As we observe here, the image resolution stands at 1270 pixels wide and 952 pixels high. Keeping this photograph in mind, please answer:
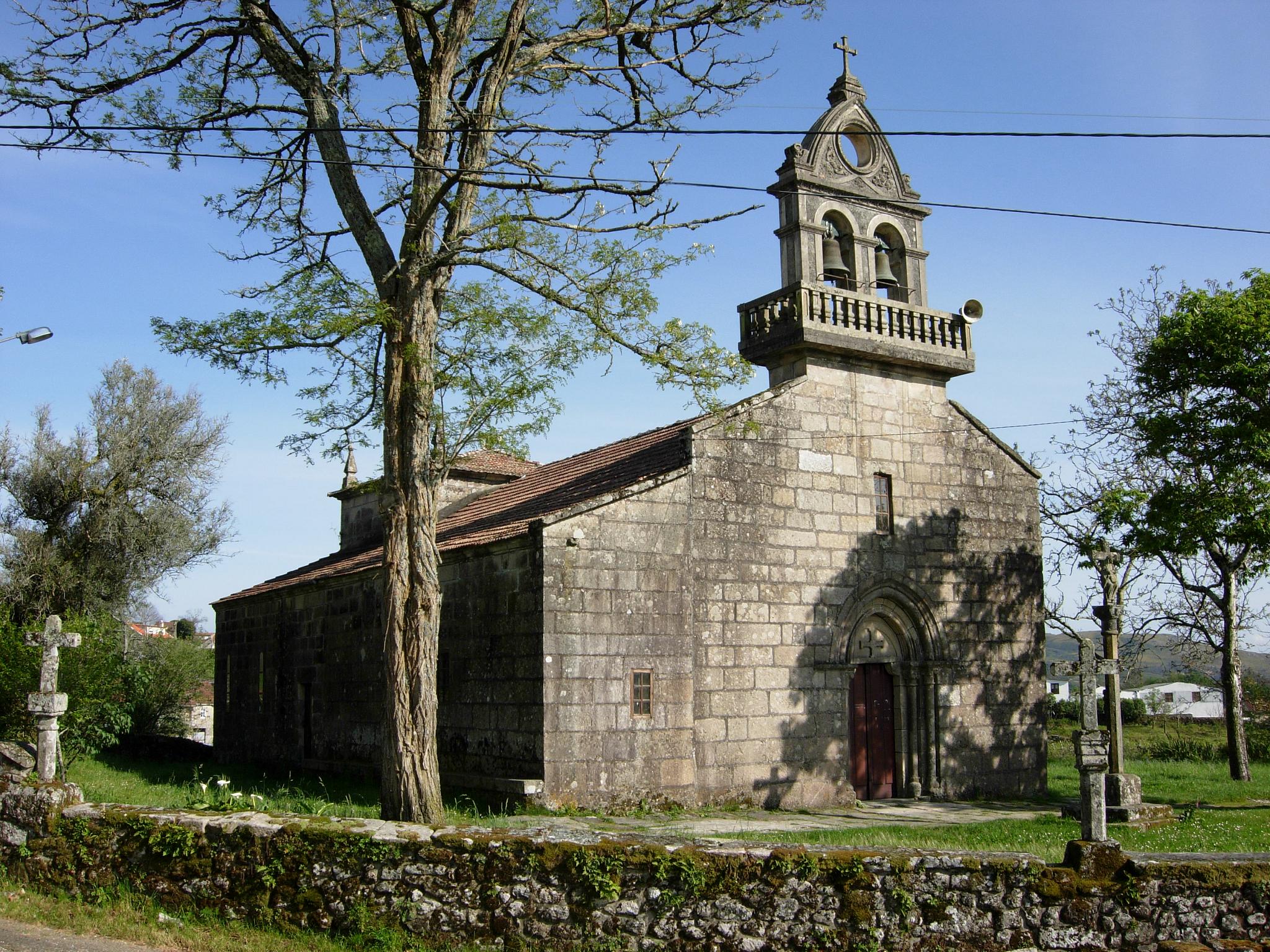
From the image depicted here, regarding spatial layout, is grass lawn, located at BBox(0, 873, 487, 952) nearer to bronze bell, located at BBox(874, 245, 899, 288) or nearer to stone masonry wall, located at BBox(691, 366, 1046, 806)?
stone masonry wall, located at BBox(691, 366, 1046, 806)

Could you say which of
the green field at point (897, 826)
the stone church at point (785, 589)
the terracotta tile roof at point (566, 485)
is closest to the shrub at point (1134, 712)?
the green field at point (897, 826)

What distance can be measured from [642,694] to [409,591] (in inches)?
204

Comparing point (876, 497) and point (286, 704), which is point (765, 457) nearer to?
point (876, 497)

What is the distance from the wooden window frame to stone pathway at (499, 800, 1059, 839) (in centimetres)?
133

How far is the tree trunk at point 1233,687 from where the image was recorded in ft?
77.5

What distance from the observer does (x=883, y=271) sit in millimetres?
18656

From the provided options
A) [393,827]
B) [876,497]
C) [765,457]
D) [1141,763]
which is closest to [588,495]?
[765,457]

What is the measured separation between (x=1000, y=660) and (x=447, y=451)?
11.6 metres

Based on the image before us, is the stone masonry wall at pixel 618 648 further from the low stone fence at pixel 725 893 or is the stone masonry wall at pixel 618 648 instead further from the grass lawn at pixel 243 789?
the low stone fence at pixel 725 893

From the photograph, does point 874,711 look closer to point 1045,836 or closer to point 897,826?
point 897,826

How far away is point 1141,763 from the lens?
2739 centimetres

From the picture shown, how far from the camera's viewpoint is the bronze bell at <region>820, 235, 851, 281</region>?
17.8m

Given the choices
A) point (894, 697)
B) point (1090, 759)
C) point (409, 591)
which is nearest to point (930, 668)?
point (894, 697)

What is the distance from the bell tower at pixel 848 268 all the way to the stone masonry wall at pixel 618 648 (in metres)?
3.71
